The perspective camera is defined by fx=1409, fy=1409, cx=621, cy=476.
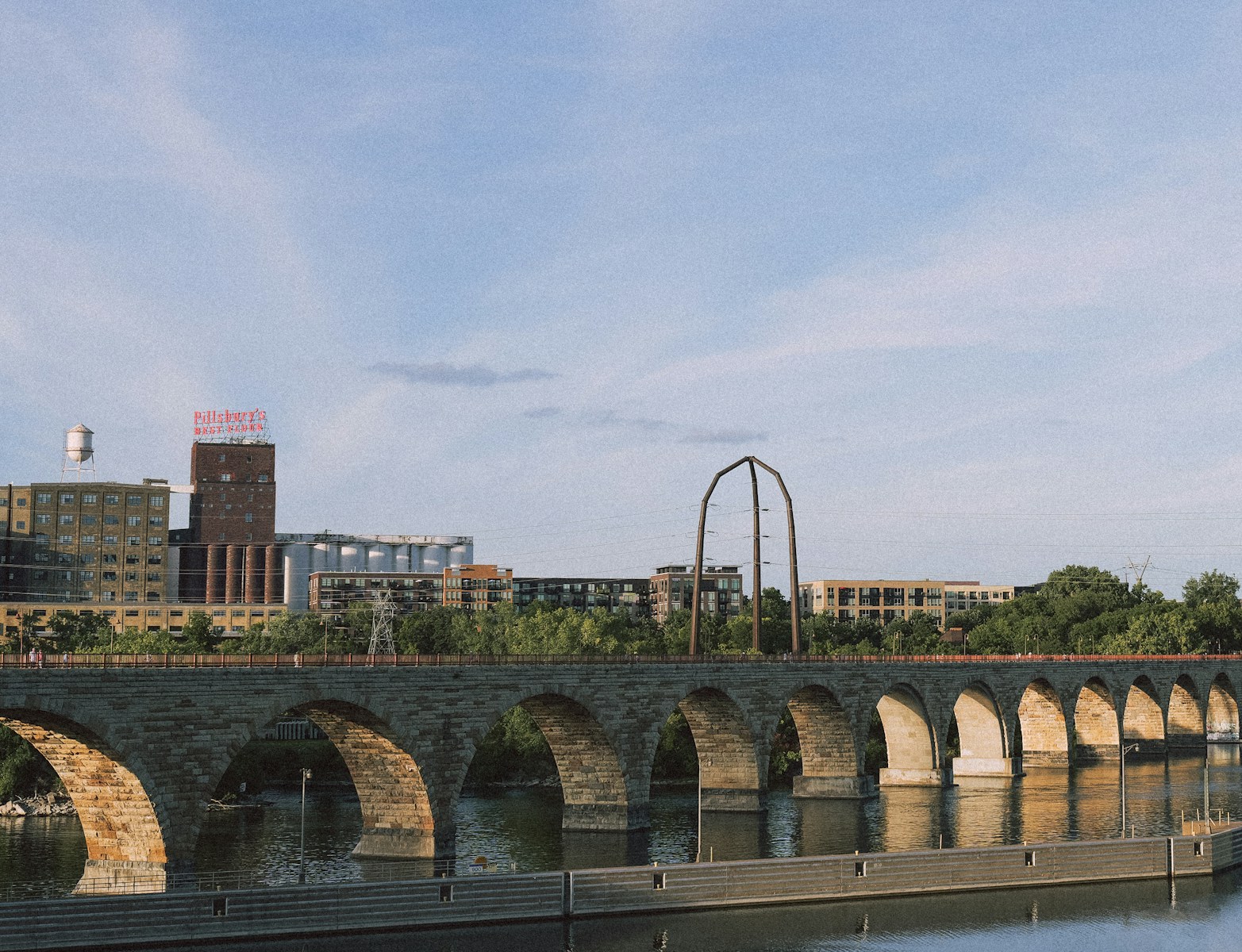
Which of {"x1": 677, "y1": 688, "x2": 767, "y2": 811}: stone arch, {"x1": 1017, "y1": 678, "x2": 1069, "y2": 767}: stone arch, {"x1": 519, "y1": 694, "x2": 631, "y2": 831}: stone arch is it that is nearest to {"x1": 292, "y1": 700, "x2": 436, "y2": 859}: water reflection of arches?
{"x1": 519, "y1": 694, "x2": 631, "y2": 831}: stone arch

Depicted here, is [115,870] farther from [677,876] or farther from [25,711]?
[677,876]

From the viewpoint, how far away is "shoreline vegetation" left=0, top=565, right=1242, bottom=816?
351 feet

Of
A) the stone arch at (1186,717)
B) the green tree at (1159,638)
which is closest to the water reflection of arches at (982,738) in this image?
the stone arch at (1186,717)

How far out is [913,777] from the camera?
110 metres

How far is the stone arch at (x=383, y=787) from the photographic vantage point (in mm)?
67375

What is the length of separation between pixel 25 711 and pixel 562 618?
301 ft

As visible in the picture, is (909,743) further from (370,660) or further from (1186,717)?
(370,660)

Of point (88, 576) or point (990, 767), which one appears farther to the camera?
point (88, 576)

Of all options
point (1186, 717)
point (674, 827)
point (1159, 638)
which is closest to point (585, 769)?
point (674, 827)

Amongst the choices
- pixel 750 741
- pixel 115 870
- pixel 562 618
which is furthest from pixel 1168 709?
pixel 115 870

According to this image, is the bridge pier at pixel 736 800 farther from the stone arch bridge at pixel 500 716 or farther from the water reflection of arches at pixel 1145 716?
the water reflection of arches at pixel 1145 716

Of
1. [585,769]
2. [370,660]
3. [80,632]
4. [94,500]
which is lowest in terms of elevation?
[585,769]

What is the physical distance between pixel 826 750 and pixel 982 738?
954 inches

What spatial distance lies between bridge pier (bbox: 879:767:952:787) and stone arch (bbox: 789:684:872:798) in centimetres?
937
